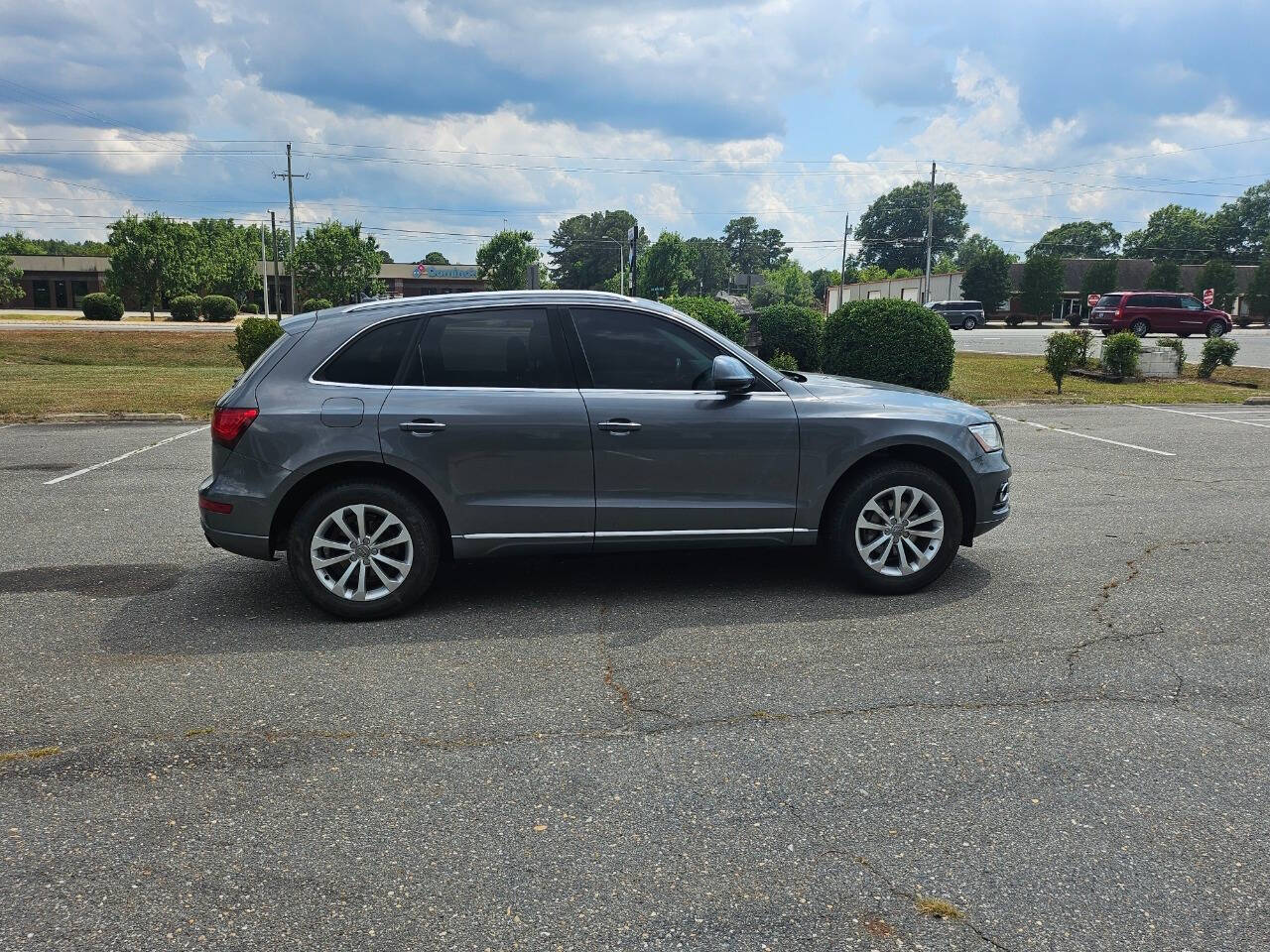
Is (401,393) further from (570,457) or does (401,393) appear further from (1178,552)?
(1178,552)

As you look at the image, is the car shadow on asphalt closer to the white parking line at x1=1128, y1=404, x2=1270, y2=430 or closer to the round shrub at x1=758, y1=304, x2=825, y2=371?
the white parking line at x1=1128, y1=404, x2=1270, y2=430

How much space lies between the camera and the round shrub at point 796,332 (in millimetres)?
17703

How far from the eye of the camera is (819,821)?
10.6 ft

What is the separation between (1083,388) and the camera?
63.4 ft

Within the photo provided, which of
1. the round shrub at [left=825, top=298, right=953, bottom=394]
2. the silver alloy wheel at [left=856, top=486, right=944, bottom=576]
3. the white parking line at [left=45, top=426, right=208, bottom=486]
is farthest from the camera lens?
the round shrub at [left=825, top=298, right=953, bottom=394]

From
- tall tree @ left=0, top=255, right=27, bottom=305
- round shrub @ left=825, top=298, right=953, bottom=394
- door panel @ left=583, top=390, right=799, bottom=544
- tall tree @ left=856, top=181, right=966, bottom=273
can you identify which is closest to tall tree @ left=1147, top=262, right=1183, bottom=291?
round shrub @ left=825, top=298, right=953, bottom=394

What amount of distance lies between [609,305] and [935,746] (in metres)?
2.97

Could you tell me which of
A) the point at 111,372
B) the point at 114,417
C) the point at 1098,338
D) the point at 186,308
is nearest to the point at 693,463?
the point at 114,417

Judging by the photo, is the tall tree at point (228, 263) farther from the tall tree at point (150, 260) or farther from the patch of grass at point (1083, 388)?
the patch of grass at point (1083, 388)

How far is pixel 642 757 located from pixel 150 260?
62.0m

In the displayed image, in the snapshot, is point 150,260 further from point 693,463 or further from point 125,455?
point 693,463

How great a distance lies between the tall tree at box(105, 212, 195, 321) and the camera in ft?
188

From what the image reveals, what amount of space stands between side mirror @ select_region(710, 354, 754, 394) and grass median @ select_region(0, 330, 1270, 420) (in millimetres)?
11469

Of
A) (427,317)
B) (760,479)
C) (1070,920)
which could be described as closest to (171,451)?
(427,317)
